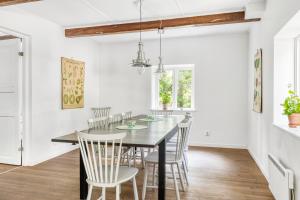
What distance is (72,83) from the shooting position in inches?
185

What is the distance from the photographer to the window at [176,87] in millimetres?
5215

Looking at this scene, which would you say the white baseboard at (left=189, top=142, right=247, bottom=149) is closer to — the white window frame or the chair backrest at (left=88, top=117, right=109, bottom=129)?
the white window frame

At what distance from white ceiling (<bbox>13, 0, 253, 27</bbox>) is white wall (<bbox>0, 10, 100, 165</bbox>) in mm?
248

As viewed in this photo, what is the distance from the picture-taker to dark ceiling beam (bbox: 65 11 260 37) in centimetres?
355

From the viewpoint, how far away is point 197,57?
5.04m

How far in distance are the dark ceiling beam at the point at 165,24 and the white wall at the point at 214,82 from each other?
1286mm

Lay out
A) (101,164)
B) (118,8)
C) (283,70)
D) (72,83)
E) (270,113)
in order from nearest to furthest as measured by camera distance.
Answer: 1. (101,164)
2. (283,70)
3. (270,113)
4. (118,8)
5. (72,83)

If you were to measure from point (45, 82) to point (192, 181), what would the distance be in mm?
3049

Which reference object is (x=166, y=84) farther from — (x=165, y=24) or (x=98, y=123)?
(x=98, y=123)

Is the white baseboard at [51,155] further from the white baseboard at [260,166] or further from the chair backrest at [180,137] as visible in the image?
the white baseboard at [260,166]

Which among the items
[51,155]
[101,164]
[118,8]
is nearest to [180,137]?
[101,164]

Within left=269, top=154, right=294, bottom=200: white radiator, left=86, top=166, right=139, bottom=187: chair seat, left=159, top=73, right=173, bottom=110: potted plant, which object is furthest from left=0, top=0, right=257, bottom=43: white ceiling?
left=86, top=166, right=139, bottom=187: chair seat

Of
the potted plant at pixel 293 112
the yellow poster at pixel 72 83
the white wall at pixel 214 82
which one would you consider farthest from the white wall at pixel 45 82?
the potted plant at pixel 293 112

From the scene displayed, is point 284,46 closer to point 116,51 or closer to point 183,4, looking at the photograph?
point 183,4
